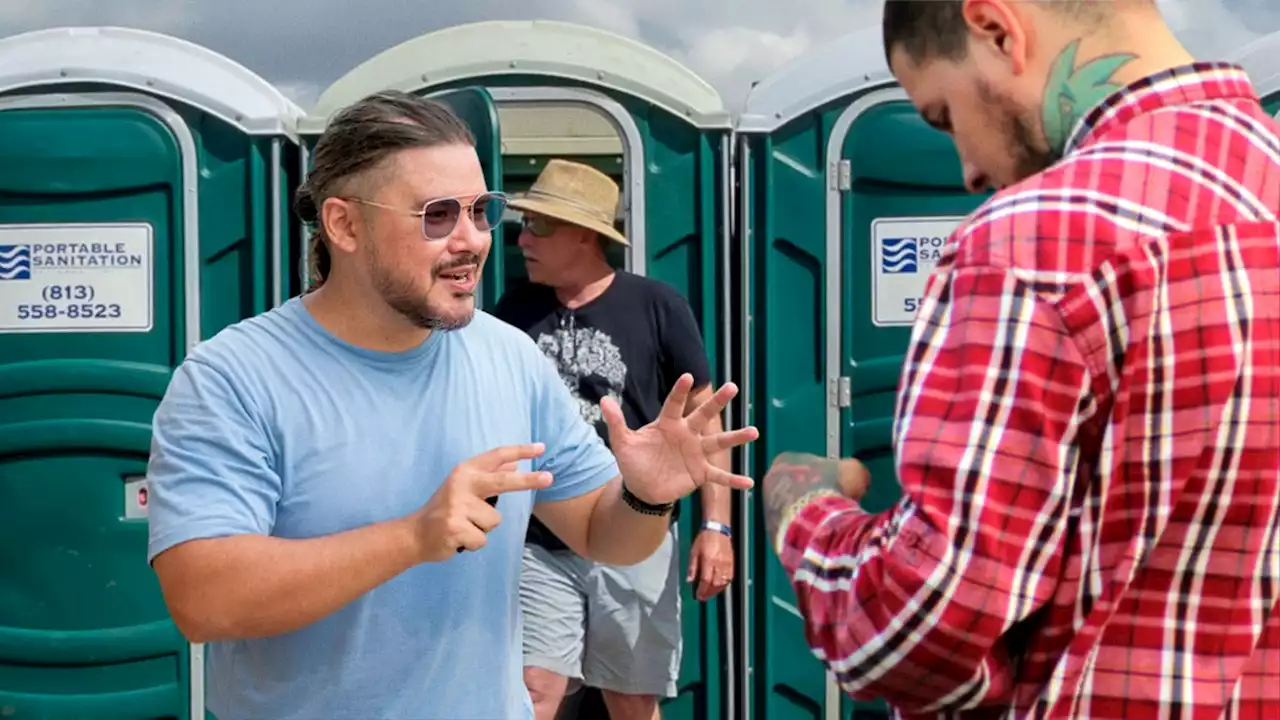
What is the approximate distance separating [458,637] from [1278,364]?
3.63 ft

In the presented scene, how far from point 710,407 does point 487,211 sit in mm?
493

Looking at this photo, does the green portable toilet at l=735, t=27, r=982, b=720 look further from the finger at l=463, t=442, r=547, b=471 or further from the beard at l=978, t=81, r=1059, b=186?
the beard at l=978, t=81, r=1059, b=186

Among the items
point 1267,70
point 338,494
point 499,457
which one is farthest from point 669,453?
point 1267,70

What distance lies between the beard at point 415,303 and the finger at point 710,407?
0.37 metres

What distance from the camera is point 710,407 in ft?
6.16

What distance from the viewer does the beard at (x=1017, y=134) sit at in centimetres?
128

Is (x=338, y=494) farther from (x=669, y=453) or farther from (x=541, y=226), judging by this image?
(x=541, y=226)

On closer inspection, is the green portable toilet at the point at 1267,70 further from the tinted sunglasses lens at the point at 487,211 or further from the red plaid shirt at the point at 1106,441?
the red plaid shirt at the point at 1106,441

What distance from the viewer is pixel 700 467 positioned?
193 centimetres

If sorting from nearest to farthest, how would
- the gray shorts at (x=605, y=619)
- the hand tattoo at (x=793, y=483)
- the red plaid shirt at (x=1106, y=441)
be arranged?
the red plaid shirt at (x=1106, y=441) < the hand tattoo at (x=793, y=483) < the gray shorts at (x=605, y=619)

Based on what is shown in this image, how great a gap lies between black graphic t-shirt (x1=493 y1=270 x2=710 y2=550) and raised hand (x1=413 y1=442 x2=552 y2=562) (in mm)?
1985

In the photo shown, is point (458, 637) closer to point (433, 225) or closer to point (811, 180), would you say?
point (433, 225)

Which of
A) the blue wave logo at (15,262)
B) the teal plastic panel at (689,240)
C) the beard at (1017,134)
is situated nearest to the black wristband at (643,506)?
the beard at (1017,134)

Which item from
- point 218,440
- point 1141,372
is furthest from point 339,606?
point 1141,372
